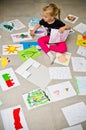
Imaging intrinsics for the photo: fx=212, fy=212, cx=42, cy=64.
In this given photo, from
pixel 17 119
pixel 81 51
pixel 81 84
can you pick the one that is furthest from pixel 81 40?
pixel 17 119

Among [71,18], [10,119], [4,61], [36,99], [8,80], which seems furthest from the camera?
[71,18]

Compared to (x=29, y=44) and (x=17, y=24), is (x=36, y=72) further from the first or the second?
(x=17, y=24)

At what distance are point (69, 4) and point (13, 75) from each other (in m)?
1.44

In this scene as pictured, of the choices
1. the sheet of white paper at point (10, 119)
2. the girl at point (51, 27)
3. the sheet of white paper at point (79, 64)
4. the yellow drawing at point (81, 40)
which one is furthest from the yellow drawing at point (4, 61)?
the yellow drawing at point (81, 40)

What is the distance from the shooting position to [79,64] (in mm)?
2180

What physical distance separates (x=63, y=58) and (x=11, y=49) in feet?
1.85

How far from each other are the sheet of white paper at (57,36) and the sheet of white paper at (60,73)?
35 centimetres

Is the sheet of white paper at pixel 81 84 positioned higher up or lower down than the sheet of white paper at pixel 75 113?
higher up

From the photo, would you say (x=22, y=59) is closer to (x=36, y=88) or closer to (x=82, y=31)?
(x=36, y=88)

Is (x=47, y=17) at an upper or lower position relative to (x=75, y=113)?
upper

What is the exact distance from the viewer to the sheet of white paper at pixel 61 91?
1.90 meters

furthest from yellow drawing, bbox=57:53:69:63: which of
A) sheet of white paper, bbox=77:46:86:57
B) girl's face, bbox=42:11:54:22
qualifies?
girl's face, bbox=42:11:54:22

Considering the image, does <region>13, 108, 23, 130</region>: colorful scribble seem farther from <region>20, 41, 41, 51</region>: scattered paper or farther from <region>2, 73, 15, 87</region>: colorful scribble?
<region>20, 41, 41, 51</region>: scattered paper

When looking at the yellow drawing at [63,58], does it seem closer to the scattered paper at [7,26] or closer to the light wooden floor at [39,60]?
the light wooden floor at [39,60]
